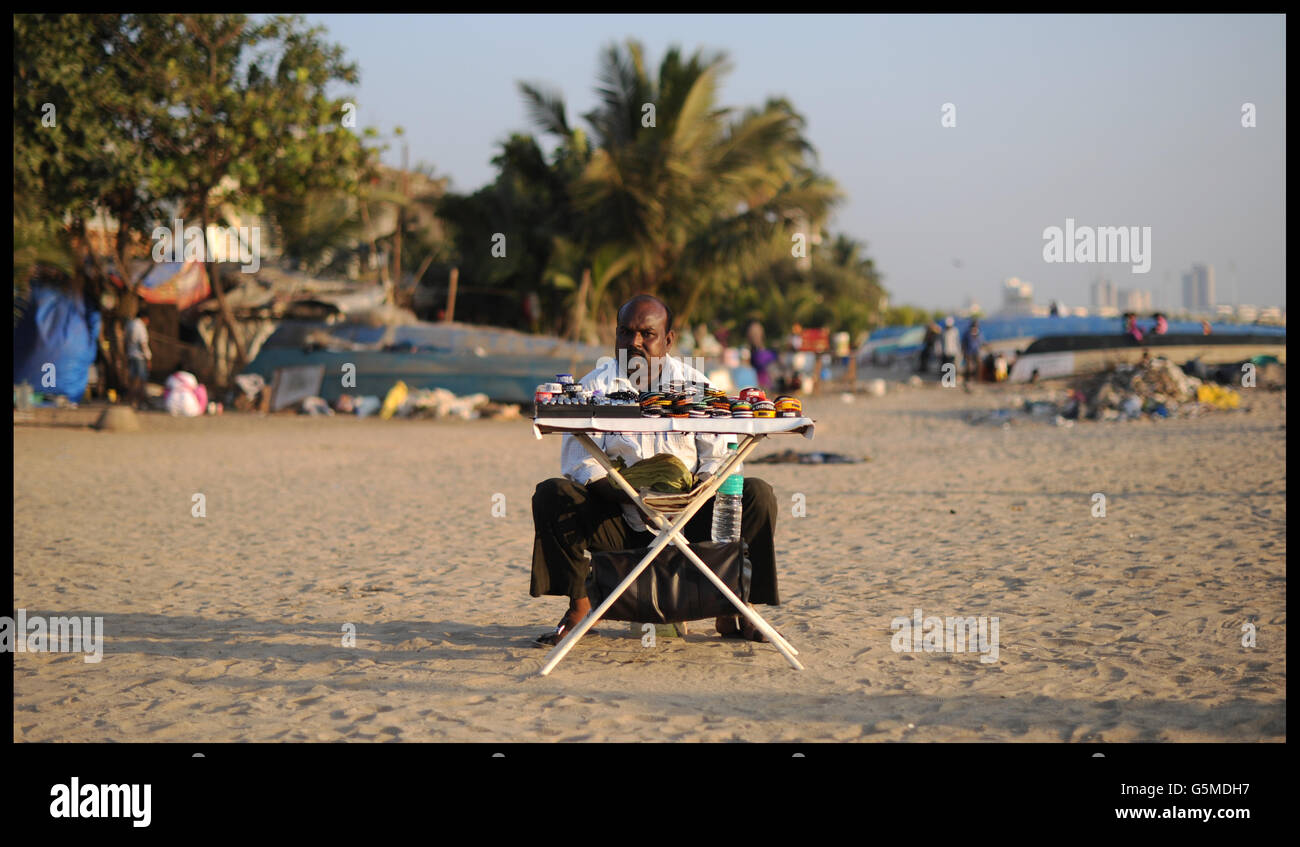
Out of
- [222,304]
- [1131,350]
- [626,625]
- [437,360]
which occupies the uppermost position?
[222,304]

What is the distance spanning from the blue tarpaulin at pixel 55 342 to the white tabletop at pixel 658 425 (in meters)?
17.3

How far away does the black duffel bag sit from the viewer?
433 centimetres

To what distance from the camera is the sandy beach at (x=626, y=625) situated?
12.5 feet

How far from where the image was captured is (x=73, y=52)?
1570 cm

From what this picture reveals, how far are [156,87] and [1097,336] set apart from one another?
1953 cm

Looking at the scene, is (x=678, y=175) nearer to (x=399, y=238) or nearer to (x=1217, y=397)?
(x=399, y=238)

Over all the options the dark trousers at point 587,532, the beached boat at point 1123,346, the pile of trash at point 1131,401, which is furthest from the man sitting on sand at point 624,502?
the beached boat at point 1123,346

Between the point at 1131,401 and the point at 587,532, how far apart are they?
1481cm

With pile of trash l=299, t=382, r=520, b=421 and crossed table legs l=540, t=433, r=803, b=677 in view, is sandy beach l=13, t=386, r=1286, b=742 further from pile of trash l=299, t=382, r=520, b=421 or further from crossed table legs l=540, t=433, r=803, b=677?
pile of trash l=299, t=382, r=520, b=421

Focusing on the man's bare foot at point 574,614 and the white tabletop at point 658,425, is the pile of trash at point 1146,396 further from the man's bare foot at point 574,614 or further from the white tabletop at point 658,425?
the white tabletop at point 658,425

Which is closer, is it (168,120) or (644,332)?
(644,332)

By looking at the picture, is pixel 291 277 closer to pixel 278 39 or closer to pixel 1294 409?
pixel 278 39

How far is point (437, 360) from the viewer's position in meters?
19.1

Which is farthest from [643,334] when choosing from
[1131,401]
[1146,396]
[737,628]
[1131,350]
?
[1131,350]
